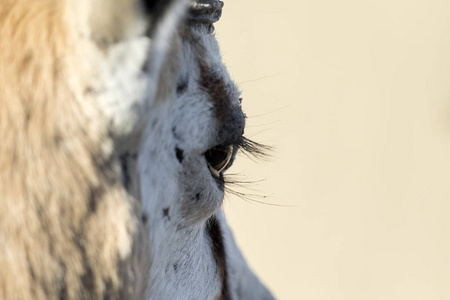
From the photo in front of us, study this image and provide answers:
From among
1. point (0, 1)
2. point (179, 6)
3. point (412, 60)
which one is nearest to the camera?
point (179, 6)

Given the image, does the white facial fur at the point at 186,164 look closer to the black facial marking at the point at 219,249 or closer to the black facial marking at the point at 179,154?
the black facial marking at the point at 179,154

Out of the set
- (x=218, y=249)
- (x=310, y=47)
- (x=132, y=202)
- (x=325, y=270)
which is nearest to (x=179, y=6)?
(x=132, y=202)

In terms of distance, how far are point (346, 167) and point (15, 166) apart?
5.98 metres

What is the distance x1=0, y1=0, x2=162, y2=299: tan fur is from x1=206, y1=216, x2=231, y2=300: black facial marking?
0.78 meters

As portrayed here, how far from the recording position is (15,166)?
1.41 metres

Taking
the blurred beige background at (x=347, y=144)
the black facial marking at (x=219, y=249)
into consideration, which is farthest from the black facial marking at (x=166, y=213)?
the blurred beige background at (x=347, y=144)

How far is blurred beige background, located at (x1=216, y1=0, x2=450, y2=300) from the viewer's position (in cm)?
662

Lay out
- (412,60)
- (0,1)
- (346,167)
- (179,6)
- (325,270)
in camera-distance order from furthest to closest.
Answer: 1. (412,60)
2. (346,167)
3. (325,270)
4. (0,1)
5. (179,6)

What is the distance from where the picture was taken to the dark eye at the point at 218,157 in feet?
6.26

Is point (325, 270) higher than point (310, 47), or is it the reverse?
point (310, 47)

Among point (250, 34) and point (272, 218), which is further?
point (250, 34)

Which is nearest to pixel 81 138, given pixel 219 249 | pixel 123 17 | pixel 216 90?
pixel 123 17

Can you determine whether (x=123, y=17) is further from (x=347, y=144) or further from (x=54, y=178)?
(x=347, y=144)

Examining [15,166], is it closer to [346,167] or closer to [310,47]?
[346,167]
